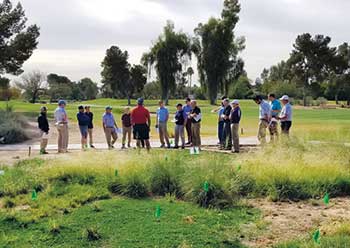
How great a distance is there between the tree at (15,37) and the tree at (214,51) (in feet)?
106

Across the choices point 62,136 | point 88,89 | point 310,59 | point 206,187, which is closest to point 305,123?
point 62,136

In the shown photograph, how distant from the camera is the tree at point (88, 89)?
116625 millimetres

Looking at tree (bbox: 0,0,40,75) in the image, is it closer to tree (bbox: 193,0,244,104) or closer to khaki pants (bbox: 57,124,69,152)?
khaki pants (bbox: 57,124,69,152)

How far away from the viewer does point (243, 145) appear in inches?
676

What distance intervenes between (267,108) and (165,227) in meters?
9.12

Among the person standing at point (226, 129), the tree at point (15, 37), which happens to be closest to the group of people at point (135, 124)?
the person standing at point (226, 129)

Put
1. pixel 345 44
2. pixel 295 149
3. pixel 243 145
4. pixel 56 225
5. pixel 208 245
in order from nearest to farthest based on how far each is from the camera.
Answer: pixel 208 245 < pixel 56 225 < pixel 295 149 < pixel 243 145 < pixel 345 44

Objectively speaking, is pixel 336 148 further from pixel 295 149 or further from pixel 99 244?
pixel 99 244

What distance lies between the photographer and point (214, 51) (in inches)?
2579

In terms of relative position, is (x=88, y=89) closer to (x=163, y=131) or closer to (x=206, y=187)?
(x=163, y=131)

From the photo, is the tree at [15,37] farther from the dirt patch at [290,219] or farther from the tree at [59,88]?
the tree at [59,88]

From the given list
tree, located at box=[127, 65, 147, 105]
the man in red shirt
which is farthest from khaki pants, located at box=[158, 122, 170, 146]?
tree, located at box=[127, 65, 147, 105]

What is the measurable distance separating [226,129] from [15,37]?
2647 cm

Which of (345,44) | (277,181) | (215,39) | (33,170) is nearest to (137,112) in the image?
(33,170)
